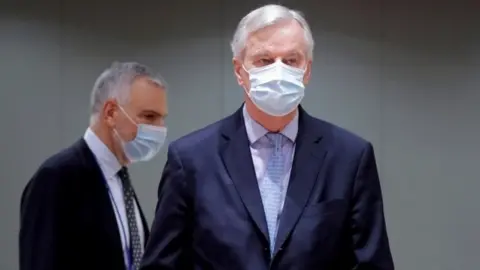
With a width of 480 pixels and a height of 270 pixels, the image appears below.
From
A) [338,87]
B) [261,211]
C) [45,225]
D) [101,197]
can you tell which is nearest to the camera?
[261,211]

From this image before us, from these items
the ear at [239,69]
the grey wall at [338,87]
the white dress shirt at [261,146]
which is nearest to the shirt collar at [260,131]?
the white dress shirt at [261,146]

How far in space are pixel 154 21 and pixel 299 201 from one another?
9.76ft

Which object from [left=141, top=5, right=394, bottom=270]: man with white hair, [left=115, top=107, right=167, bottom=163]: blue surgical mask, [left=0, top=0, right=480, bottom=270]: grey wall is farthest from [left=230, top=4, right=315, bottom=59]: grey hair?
[left=0, top=0, right=480, bottom=270]: grey wall

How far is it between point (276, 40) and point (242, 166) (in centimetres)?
30

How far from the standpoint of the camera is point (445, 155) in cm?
427

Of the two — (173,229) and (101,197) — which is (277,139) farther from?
(101,197)

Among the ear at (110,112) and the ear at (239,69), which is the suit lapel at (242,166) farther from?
the ear at (110,112)

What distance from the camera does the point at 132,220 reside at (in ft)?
8.02

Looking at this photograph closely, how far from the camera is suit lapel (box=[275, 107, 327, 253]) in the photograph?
1.51 meters

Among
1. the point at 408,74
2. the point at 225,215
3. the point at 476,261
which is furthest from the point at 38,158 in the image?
the point at 225,215

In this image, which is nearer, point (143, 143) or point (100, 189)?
point (100, 189)

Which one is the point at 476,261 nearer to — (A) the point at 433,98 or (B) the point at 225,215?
(A) the point at 433,98

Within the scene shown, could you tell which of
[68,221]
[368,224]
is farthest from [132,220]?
[368,224]

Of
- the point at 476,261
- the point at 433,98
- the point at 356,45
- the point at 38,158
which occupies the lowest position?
the point at 476,261
